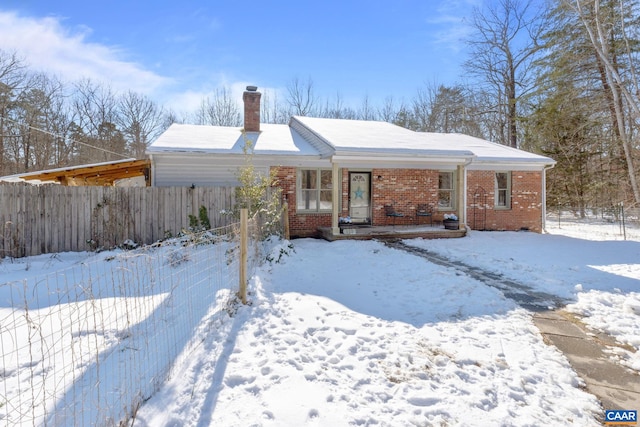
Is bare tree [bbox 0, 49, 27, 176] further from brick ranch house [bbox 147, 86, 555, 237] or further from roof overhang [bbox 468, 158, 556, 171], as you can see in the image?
roof overhang [bbox 468, 158, 556, 171]

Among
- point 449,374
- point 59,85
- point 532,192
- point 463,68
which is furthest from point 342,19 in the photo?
point 59,85

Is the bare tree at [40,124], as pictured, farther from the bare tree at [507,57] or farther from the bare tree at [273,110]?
the bare tree at [507,57]

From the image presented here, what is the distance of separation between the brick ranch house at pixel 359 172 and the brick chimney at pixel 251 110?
0.04 meters

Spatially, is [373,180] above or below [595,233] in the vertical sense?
above

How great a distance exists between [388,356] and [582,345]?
2.33 metres

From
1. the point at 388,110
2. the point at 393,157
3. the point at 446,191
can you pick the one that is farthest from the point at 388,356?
the point at 388,110

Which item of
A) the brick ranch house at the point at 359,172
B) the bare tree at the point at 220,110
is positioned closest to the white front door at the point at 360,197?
the brick ranch house at the point at 359,172

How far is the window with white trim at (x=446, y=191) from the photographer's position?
1236 centimetres

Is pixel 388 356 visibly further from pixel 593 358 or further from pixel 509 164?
pixel 509 164

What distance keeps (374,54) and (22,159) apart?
24919mm

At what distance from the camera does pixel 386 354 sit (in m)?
3.38

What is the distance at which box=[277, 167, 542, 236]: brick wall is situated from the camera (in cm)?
1095

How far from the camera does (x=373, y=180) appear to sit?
11531 mm

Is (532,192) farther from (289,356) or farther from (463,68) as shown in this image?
(463,68)
